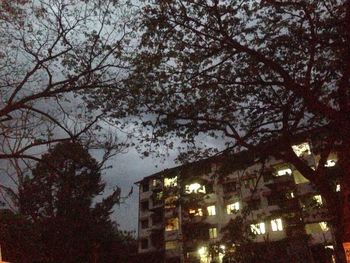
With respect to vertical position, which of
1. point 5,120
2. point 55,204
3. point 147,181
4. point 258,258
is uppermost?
point 147,181

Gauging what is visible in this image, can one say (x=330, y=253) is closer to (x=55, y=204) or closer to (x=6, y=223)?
(x=55, y=204)

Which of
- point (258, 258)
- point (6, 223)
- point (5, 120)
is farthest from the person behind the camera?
point (258, 258)

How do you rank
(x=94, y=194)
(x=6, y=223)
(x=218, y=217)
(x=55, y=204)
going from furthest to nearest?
1. (x=218, y=217)
2. (x=94, y=194)
3. (x=55, y=204)
4. (x=6, y=223)

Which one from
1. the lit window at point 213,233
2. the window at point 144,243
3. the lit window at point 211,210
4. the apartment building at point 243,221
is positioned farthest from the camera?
the window at point 144,243

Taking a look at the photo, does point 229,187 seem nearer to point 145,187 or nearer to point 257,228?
point 145,187


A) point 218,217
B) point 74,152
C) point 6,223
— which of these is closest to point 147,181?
point 218,217

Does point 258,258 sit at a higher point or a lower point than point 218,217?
lower

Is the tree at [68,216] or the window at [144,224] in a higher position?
the window at [144,224]

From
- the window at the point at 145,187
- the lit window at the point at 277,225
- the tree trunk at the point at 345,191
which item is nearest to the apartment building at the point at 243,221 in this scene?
the lit window at the point at 277,225

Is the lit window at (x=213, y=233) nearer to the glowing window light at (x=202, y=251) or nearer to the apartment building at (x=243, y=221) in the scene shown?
the apartment building at (x=243, y=221)

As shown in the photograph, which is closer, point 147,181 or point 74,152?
point 74,152

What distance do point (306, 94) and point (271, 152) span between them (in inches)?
110

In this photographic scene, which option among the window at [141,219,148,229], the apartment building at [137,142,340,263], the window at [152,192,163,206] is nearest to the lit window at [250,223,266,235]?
the apartment building at [137,142,340,263]

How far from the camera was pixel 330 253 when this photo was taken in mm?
36000
